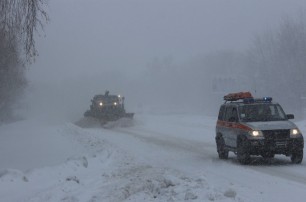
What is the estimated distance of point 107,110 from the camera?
41.2m

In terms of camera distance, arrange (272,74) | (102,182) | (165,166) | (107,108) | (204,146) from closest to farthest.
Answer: (102,182), (165,166), (204,146), (107,108), (272,74)

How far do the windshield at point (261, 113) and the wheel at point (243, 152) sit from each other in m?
0.90

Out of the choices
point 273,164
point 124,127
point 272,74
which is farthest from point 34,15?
point 272,74

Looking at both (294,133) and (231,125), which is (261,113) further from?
(294,133)

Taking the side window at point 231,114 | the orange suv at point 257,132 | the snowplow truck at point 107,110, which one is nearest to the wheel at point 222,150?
the orange suv at point 257,132

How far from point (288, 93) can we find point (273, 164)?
55915 mm

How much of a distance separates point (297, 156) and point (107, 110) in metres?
27.3

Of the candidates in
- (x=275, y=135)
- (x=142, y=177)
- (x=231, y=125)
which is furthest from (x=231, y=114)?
(x=142, y=177)

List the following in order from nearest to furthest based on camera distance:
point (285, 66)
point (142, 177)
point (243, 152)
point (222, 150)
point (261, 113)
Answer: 1. point (142, 177)
2. point (243, 152)
3. point (261, 113)
4. point (222, 150)
5. point (285, 66)

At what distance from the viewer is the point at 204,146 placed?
2255 cm

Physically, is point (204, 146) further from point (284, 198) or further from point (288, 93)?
point (288, 93)

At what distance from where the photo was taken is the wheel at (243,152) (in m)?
14.9

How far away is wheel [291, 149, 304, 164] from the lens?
14844mm

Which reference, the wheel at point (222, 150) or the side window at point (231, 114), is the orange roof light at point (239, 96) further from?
the wheel at point (222, 150)
